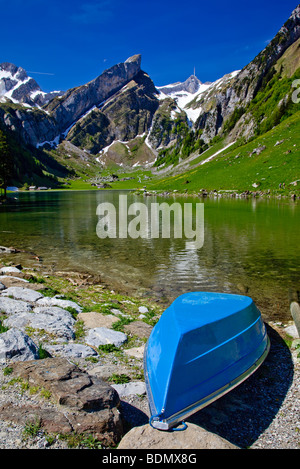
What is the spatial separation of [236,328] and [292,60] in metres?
165

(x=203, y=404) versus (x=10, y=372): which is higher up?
(x=10, y=372)

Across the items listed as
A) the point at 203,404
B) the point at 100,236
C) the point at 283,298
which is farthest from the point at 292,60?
the point at 203,404

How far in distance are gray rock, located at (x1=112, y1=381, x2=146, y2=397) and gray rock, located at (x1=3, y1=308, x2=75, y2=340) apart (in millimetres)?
3082

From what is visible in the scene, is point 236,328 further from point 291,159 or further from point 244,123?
point 244,123

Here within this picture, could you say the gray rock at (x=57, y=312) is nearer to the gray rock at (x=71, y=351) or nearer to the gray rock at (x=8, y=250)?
the gray rock at (x=71, y=351)

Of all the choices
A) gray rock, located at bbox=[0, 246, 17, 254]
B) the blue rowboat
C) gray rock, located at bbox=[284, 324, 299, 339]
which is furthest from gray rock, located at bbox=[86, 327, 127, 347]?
gray rock, located at bbox=[0, 246, 17, 254]

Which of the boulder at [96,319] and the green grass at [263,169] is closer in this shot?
the boulder at [96,319]

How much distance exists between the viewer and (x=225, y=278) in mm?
19000

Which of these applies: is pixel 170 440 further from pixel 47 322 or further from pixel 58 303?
pixel 58 303

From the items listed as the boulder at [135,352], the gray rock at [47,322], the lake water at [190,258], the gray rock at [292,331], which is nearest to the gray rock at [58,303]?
the gray rock at [47,322]

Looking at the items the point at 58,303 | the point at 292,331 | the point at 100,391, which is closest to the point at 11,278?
the point at 58,303

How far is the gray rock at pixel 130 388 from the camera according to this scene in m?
7.60

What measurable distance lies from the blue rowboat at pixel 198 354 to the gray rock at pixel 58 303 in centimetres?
517

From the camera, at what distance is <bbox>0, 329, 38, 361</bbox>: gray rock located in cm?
780
